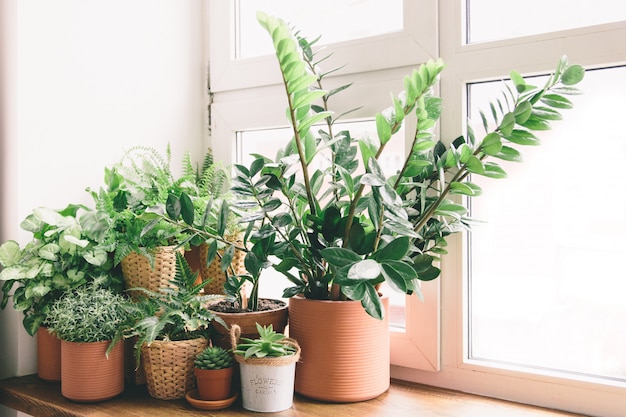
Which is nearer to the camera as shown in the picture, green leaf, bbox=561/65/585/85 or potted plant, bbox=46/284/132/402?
green leaf, bbox=561/65/585/85

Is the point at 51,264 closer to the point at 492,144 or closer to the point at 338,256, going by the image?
the point at 338,256

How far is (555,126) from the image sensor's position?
1.19 m

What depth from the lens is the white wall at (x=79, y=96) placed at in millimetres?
1304

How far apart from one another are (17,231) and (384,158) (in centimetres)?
87

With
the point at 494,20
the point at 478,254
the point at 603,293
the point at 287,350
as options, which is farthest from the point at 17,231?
the point at 603,293

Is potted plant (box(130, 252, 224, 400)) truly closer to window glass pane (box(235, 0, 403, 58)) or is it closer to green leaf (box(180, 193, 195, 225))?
green leaf (box(180, 193, 195, 225))

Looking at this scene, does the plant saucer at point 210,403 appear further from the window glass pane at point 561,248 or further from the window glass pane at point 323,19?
the window glass pane at point 323,19

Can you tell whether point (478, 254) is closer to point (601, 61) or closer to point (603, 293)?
point (603, 293)

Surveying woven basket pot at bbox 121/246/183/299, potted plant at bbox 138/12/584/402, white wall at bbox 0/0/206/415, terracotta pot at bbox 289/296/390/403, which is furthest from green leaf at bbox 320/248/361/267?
white wall at bbox 0/0/206/415

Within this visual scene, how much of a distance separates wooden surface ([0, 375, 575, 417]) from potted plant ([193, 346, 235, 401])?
3cm

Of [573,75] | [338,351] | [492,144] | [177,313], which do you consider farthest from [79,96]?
[573,75]

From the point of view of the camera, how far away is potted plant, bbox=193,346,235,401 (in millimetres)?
1108

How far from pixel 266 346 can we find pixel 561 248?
0.63 metres

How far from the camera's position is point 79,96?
140cm
